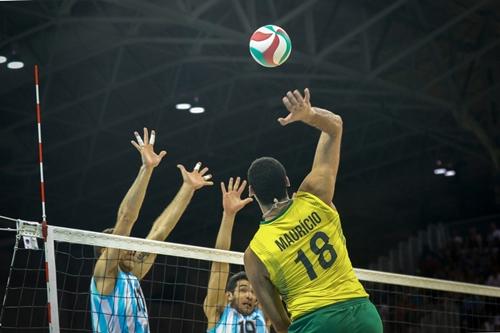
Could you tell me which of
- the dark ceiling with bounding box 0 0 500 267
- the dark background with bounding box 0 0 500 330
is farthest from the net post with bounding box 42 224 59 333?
the dark ceiling with bounding box 0 0 500 267

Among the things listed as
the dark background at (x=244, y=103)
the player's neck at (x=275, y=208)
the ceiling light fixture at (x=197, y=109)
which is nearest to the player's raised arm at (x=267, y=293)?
the player's neck at (x=275, y=208)

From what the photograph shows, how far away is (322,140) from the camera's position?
4578 mm

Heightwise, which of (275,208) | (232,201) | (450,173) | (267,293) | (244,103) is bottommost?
(267,293)

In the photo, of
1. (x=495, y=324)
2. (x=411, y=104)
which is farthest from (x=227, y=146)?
(x=495, y=324)

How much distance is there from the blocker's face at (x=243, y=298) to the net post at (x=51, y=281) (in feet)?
6.49

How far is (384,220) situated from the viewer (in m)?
33.5

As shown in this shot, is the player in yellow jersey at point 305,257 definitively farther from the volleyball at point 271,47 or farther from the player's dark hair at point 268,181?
the volleyball at point 271,47

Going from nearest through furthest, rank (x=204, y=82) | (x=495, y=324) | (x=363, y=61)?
(x=495, y=324)
(x=363, y=61)
(x=204, y=82)

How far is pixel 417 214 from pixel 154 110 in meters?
14.3

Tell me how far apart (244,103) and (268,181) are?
2041 cm

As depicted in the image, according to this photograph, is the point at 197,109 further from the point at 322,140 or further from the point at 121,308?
the point at 322,140

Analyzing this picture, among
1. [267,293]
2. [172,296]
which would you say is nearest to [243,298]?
[267,293]

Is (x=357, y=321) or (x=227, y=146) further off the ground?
(x=227, y=146)

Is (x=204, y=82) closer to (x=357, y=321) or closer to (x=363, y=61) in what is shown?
(x=363, y=61)
